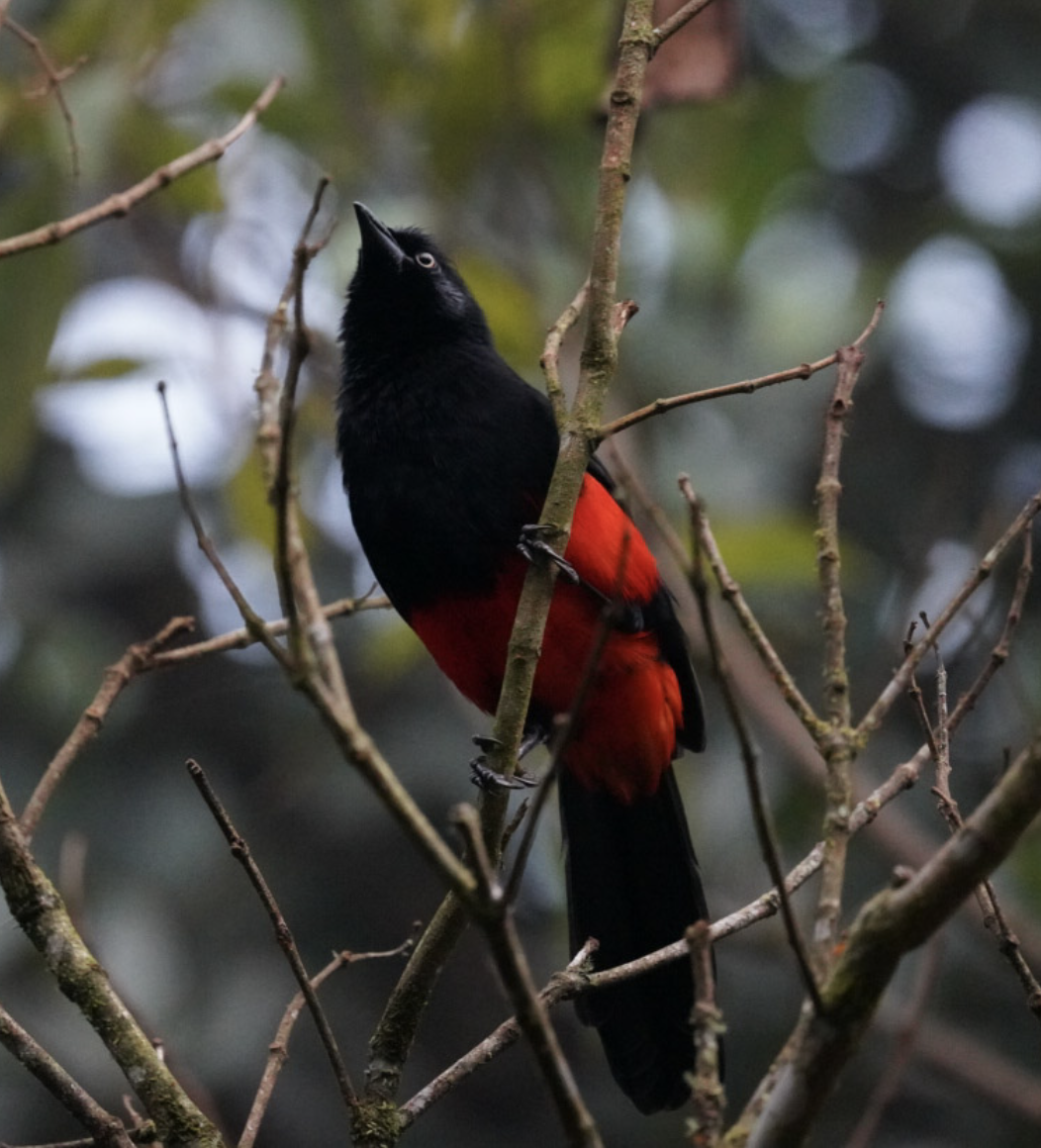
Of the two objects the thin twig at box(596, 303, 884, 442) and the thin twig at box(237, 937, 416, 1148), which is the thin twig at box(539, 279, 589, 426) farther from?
the thin twig at box(237, 937, 416, 1148)

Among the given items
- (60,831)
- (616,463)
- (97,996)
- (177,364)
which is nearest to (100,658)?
(60,831)

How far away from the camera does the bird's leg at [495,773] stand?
2.35 metres

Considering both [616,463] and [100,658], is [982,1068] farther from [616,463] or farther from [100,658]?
[100,658]

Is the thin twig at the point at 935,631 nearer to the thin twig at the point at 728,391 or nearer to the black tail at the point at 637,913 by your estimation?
the thin twig at the point at 728,391

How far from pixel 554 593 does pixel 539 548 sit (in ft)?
2.94

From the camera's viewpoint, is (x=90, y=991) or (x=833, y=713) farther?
(x=90, y=991)

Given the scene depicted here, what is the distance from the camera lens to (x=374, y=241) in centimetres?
389

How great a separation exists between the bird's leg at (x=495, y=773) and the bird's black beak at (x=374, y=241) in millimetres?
1137

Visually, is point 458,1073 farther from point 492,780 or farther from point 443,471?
point 443,471

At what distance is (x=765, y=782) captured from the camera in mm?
5297

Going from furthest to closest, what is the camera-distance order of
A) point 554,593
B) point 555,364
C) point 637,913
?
1. point 637,913
2. point 554,593
3. point 555,364

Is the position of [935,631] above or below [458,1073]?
above

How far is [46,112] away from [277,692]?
3.09 metres

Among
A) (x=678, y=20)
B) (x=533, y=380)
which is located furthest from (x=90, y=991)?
(x=533, y=380)
